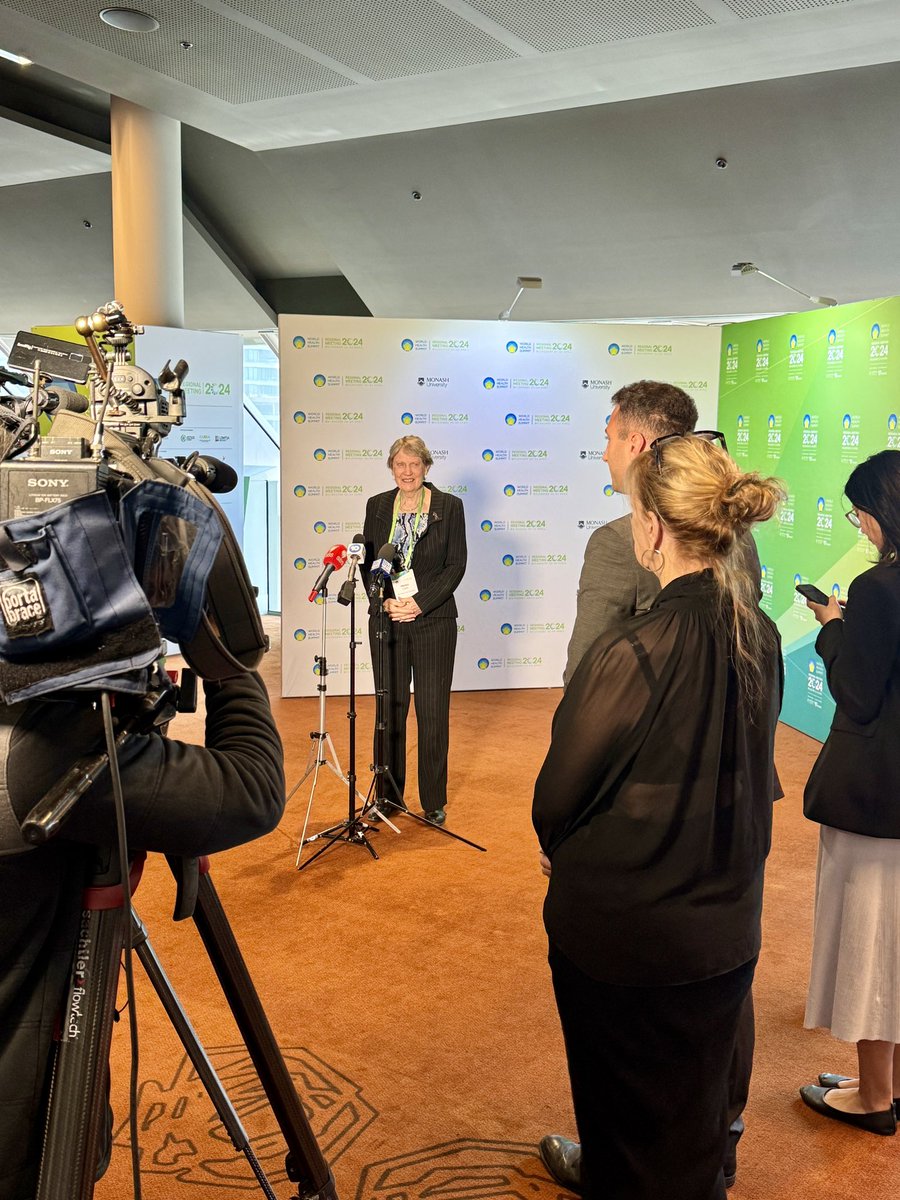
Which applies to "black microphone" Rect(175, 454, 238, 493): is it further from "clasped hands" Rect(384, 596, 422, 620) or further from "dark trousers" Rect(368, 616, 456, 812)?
"dark trousers" Rect(368, 616, 456, 812)

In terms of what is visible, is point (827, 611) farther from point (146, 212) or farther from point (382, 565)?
point (146, 212)

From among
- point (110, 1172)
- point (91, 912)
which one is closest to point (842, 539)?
point (110, 1172)

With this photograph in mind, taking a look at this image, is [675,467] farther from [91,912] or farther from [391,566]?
[391,566]

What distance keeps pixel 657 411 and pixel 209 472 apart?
3.86ft

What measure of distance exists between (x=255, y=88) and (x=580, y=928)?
597cm

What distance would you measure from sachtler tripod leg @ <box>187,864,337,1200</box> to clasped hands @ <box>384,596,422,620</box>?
2.79 metres

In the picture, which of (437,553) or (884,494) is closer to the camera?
(884,494)

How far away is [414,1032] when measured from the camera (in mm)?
2760

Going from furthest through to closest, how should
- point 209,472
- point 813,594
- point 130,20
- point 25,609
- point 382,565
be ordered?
point 130,20 < point 382,565 < point 813,594 < point 209,472 < point 25,609

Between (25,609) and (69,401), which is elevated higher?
(69,401)

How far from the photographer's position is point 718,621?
1.52m

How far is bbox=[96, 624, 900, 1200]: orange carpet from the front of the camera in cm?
222

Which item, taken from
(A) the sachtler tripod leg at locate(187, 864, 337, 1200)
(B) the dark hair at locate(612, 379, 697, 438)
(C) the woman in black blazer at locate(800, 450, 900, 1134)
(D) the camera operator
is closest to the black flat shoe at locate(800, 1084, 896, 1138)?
(C) the woman in black blazer at locate(800, 450, 900, 1134)

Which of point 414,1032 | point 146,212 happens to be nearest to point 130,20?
point 146,212
